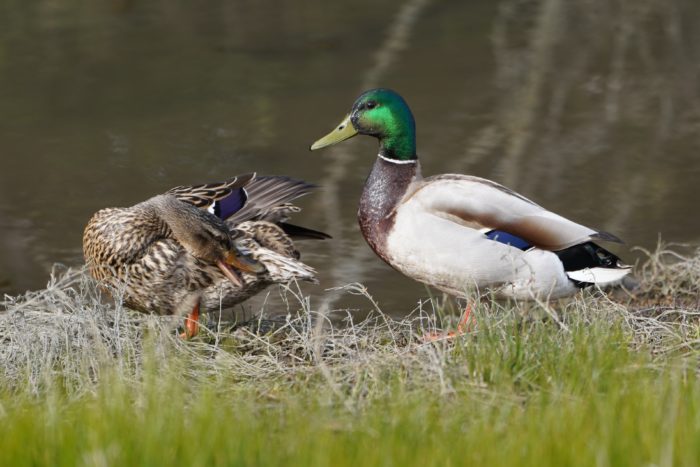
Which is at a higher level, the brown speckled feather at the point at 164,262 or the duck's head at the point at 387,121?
the duck's head at the point at 387,121

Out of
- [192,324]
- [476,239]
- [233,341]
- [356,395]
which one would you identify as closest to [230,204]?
[192,324]

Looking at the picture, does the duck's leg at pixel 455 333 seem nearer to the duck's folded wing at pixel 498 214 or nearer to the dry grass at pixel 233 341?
the dry grass at pixel 233 341

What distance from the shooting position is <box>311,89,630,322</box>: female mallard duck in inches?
201

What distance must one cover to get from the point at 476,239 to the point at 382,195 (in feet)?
1.56

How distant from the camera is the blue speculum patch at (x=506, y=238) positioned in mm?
5191

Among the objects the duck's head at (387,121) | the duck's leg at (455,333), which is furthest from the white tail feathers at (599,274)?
the duck's head at (387,121)

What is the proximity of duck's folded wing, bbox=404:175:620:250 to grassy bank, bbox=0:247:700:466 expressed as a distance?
0.47m

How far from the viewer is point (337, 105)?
9.31 metres

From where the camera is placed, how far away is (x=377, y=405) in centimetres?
355

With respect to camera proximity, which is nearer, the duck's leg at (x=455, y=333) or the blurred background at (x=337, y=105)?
the duck's leg at (x=455, y=333)

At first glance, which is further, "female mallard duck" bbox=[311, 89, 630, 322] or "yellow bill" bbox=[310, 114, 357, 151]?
"yellow bill" bbox=[310, 114, 357, 151]

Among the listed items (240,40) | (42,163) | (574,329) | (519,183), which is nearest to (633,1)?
(240,40)

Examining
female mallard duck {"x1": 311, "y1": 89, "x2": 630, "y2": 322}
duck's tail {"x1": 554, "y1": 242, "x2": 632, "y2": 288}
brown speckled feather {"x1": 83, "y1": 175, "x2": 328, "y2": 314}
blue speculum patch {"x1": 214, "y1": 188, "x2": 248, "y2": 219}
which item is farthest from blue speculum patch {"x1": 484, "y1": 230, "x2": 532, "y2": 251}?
blue speculum patch {"x1": 214, "y1": 188, "x2": 248, "y2": 219}

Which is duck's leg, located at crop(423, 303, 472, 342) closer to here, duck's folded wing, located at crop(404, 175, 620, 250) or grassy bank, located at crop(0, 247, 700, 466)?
grassy bank, located at crop(0, 247, 700, 466)
